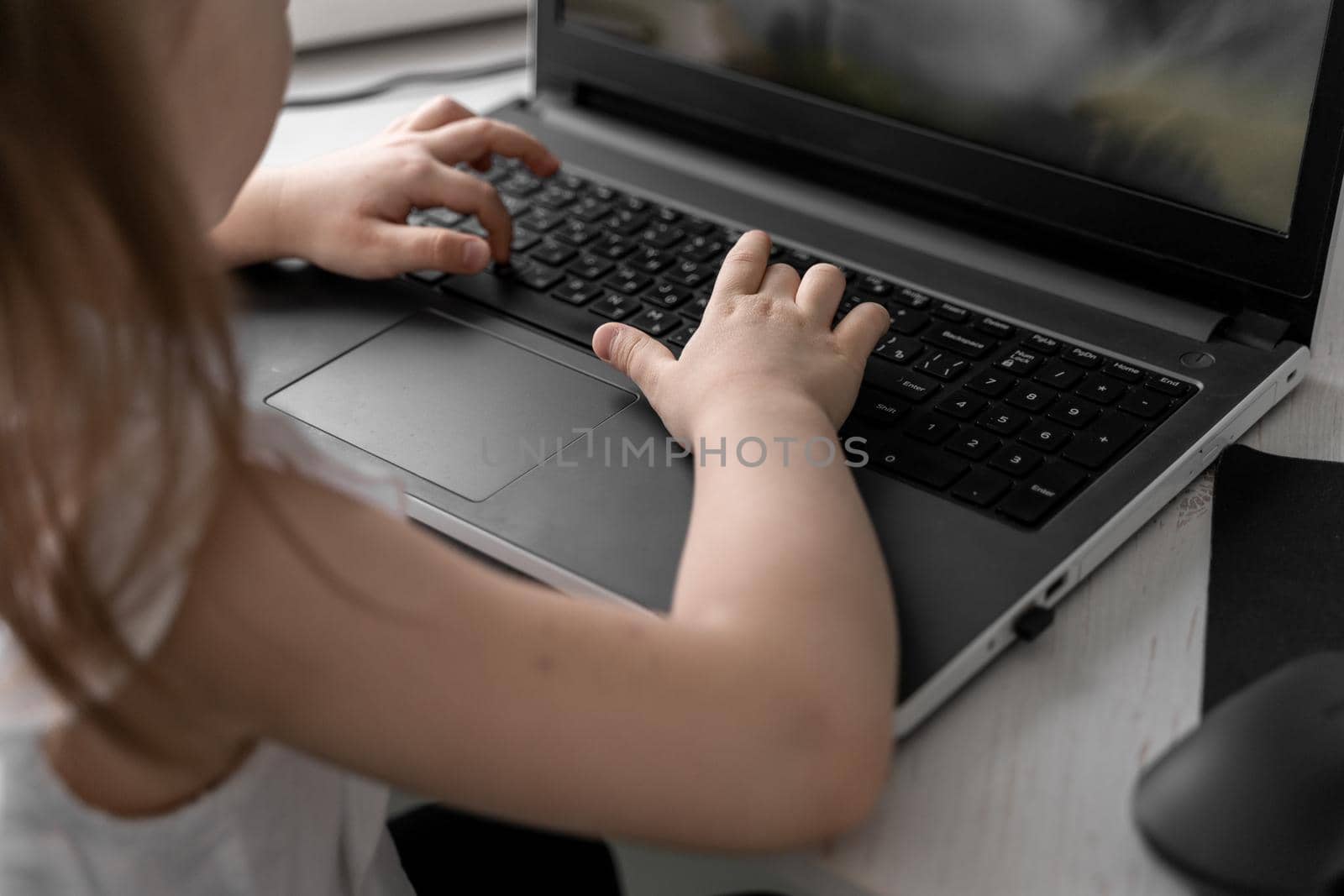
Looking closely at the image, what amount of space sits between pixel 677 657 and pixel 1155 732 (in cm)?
18

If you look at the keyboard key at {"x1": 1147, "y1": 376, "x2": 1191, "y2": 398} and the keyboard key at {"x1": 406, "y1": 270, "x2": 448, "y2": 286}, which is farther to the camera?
the keyboard key at {"x1": 406, "y1": 270, "x2": 448, "y2": 286}

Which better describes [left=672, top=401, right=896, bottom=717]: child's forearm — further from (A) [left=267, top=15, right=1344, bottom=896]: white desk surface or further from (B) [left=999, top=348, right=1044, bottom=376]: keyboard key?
(B) [left=999, top=348, right=1044, bottom=376]: keyboard key

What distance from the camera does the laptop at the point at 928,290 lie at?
1.73 ft

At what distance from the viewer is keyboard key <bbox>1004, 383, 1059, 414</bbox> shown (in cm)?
59

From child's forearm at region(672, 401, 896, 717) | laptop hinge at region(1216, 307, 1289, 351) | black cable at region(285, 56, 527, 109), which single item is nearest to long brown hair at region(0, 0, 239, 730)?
child's forearm at region(672, 401, 896, 717)

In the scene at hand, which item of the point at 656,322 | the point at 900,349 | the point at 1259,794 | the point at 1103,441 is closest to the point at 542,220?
the point at 656,322

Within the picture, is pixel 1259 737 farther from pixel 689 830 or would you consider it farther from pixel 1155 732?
pixel 689 830

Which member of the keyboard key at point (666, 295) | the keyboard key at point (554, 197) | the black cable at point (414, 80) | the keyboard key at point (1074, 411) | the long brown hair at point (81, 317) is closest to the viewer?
the long brown hair at point (81, 317)

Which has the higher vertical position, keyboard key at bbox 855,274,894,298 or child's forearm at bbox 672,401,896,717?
child's forearm at bbox 672,401,896,717

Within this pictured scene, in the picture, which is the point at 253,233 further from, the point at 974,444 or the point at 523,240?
the point at 974,444

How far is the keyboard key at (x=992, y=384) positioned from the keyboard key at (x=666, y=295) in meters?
0.16

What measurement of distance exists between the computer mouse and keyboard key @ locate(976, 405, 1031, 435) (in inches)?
7.1

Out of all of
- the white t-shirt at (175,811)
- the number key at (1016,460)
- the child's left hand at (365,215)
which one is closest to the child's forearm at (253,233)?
the child's left hand at (365,215)

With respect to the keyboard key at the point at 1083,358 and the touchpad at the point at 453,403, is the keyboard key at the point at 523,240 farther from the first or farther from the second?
the keyboard key at the point at 1083,358
